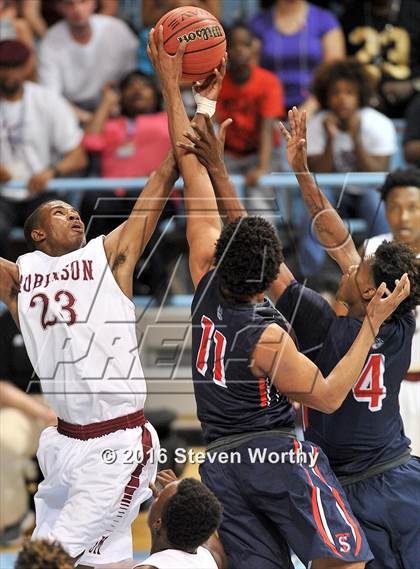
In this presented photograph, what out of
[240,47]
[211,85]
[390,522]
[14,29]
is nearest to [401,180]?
[211,85]

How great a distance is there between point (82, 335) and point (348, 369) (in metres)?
1.08

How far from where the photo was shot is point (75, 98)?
8992 millimetres

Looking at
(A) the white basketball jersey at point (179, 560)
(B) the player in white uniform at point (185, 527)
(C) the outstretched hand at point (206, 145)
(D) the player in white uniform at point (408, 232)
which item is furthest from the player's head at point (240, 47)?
(A) the white basketball jersey at point (179, 560)

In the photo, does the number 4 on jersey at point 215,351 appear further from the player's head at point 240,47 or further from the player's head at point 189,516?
the player's head at point 240,47

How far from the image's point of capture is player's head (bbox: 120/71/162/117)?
27.7 ft

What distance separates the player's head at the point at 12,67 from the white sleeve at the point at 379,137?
253 centimetres

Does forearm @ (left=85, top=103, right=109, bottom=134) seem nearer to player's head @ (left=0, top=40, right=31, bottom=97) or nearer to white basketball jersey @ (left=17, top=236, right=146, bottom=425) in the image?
player's head @ (left=0, top=40, right=31, bottom=97)

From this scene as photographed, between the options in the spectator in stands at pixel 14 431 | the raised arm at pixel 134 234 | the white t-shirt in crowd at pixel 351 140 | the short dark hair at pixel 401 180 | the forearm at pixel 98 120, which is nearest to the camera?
the raised arm at pixel 134 234

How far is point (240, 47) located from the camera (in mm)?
8344

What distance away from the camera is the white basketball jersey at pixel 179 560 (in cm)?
421

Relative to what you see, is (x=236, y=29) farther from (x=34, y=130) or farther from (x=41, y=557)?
(x=41, y=557)

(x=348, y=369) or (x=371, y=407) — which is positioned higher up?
(x=348, y=369)

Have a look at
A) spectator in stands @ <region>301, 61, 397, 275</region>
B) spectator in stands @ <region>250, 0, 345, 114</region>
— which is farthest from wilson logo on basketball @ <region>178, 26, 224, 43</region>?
spectator in stands @ <region>250, 0, 345, 114</region>

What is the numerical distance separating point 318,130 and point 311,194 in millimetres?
3035
